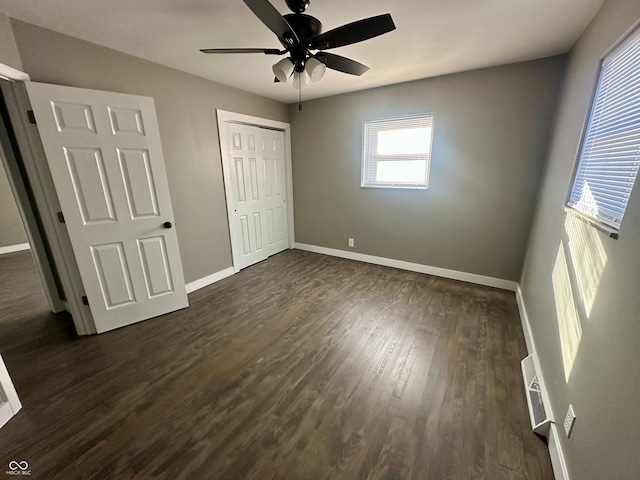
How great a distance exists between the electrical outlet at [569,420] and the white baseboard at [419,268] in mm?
2092

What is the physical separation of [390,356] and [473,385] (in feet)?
1.87

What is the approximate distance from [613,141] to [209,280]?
3742mm

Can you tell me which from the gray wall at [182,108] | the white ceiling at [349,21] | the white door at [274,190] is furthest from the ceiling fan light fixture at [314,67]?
the white door at [274,190]

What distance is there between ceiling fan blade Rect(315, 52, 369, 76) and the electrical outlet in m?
2.30

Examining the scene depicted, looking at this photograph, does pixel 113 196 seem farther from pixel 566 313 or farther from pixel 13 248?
pixel 13 248

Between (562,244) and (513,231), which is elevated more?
(562,244)

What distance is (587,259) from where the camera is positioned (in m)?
1.27

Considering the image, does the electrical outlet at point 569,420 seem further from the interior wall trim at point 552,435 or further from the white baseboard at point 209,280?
the white baseboard at point 209,280

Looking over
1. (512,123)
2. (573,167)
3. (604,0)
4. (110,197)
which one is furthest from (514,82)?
(110,197)

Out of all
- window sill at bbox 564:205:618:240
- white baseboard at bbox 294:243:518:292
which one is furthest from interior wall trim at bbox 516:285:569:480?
window sill at bbox 564:205:618:240

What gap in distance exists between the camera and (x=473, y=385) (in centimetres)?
170

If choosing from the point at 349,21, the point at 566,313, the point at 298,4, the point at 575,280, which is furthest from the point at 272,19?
the point at 566,313

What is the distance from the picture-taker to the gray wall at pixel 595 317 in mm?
828

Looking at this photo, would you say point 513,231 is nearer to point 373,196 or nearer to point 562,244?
point 562,244
